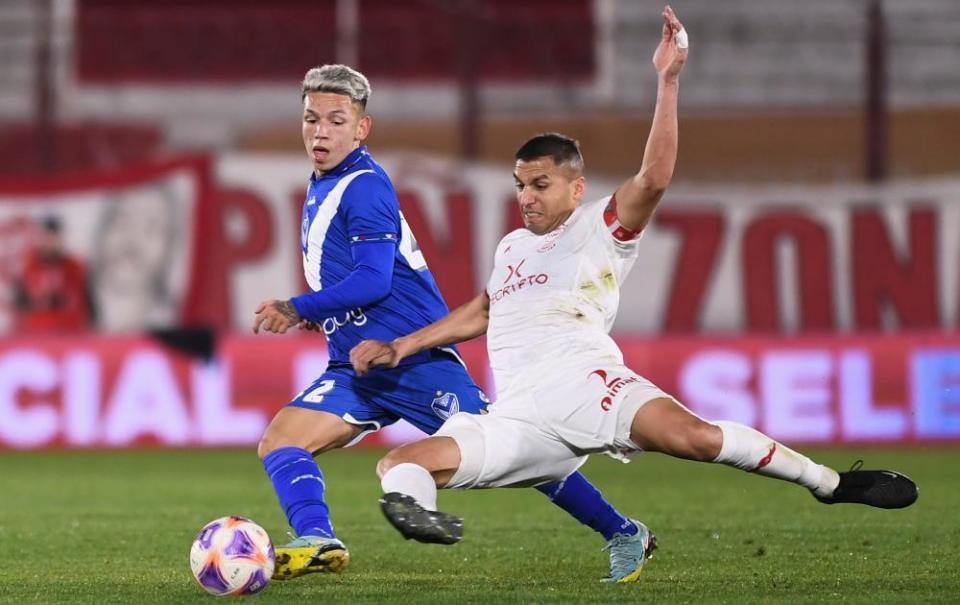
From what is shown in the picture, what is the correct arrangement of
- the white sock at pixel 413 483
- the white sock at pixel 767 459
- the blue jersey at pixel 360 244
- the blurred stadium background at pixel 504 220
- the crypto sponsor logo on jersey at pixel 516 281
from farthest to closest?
the blurred stadium background at pixel 504 220 → the blue jersey at pixel 360 244 → the crypto sponsor logo on jersey at pixel 516 281 → the white sock at pixel 767 459 → the white sock at pixel 413 483

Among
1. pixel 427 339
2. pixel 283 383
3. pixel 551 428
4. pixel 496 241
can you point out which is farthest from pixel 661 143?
pixel 496 241

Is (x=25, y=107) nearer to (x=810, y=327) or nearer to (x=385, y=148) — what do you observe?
(x=385, y=148)

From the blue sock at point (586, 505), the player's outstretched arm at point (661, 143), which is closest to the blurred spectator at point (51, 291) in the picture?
the blue sock at point (586, 505)

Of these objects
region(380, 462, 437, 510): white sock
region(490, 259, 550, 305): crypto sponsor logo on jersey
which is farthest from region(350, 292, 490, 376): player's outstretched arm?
region(380, 462, 437, 510): white sock

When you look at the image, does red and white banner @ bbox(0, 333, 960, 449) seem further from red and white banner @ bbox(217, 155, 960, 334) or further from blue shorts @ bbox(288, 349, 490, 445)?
blue shorts @ bbox(288, 349, 490, 445)

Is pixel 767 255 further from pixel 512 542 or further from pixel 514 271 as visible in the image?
pixel 514 271

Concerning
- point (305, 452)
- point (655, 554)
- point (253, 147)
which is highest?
point (253, 147)

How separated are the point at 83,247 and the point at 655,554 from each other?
9.73 metres

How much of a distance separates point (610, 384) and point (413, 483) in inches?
32.9

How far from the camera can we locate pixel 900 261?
50.0 ft

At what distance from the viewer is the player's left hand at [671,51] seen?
6.04 meters

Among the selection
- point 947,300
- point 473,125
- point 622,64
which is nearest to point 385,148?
point 473,125

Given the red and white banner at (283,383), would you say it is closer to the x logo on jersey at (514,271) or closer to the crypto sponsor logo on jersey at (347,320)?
the crypto sponsor logo on jersey at (347,320)

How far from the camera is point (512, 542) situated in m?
7.98
